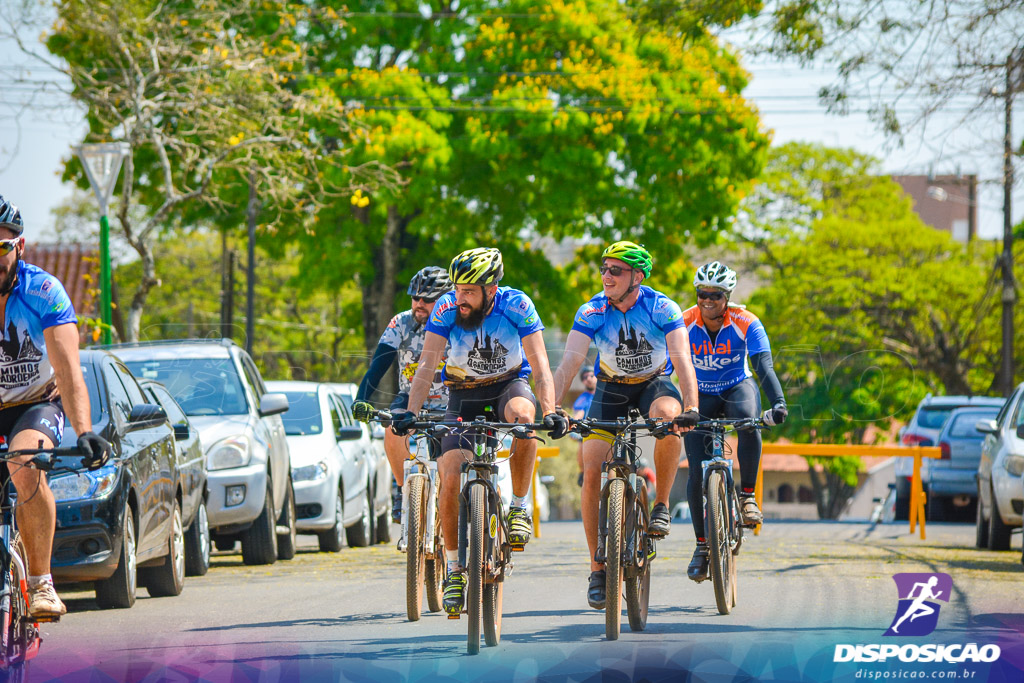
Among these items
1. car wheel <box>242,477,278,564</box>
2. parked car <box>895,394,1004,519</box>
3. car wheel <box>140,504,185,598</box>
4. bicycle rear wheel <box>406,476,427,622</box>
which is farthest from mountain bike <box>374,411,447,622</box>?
parked car <box>895,394,1004,519</box>

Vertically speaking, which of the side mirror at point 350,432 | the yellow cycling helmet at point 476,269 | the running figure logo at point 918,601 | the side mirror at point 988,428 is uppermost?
the yellow cycling helmet at point 476,269

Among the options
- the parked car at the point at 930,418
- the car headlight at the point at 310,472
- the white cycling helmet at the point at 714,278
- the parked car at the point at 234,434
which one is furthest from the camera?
the parked car at the point at 930,418

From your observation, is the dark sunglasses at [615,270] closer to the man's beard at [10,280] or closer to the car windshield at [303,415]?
the man's beard at [10,280]

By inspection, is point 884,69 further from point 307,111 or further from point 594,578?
point 307,111

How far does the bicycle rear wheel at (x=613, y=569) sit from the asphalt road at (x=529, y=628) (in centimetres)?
12

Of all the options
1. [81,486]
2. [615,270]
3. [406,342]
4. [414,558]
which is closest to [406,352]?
[406,342]

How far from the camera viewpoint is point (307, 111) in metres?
23.3

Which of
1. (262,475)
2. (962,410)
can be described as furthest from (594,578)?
(962,410)

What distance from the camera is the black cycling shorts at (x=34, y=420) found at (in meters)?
6.62

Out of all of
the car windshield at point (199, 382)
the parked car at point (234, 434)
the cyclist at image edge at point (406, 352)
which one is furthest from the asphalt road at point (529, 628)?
the car windshield at point (199, 382)

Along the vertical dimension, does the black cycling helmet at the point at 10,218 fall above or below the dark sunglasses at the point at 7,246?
above

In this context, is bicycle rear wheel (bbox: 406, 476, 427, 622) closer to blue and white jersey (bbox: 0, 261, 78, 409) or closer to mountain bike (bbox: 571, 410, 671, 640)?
mountain bike (bbox: 571, 410, 671, 640)

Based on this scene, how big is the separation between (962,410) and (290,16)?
475 inches

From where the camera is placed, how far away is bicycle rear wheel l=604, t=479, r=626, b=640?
8.06 m
